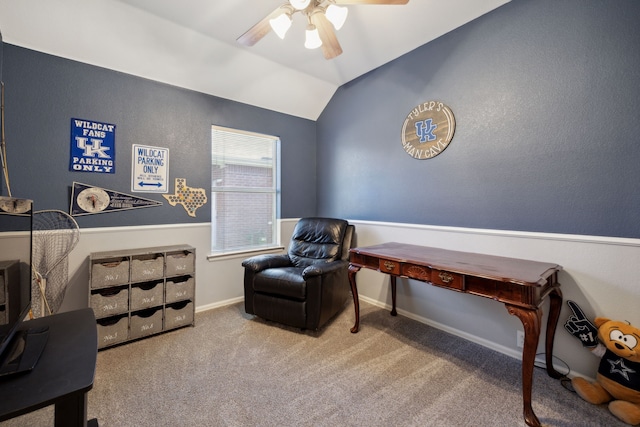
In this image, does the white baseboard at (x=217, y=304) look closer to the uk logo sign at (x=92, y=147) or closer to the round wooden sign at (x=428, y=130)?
the uk logo sign at (x=92, y=147)

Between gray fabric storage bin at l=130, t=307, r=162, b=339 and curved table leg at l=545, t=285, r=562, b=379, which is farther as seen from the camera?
gray fabric storage bin at l=130, t=307, r=162, b=339

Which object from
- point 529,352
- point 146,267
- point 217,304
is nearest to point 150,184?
point 146,267

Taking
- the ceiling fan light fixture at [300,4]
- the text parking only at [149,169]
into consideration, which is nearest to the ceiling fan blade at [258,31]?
the ceiling fan light fixture at [300,4]

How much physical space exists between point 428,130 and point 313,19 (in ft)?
4.72

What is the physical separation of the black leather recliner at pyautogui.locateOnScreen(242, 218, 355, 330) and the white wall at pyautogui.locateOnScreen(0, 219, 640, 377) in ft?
1.31

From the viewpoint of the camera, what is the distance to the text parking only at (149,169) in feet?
8.54

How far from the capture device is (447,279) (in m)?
1.82

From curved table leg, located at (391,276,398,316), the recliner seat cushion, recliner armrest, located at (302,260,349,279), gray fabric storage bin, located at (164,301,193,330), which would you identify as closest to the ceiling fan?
recliner armrest, located at (302,260,349,279)

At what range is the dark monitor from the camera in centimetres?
95

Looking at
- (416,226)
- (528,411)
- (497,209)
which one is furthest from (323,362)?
(497,209)

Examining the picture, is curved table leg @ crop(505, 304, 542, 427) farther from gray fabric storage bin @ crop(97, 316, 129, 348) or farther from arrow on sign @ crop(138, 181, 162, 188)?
arrow on sign @ crop(138, 181, 162, 188)

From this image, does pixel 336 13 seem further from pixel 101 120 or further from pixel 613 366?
pixel 613 366

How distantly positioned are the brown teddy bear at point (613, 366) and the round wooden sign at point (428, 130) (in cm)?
161

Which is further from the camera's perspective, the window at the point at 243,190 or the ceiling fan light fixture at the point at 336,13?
the window at the point at 243,190
